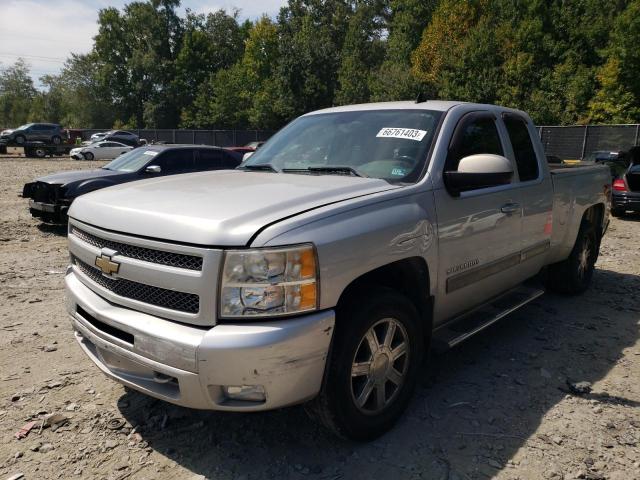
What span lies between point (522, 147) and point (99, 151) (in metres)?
32.2

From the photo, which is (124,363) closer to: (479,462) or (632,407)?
(479,462)

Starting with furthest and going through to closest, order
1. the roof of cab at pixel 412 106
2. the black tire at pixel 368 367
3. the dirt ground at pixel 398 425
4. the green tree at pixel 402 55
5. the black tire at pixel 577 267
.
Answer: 1. the green tree at pixel 402 55
2. the black tire at pixel 577 267
3. the roof of cab at pixel 412 106
4. the dirt ground at pixel 398 425
5. the black tire at pixel 368 367

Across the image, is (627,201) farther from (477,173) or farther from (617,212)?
(477,173)

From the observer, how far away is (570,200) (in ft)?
16.1

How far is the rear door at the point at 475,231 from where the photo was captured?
10.6 ft

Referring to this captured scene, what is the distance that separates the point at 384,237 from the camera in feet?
8.91

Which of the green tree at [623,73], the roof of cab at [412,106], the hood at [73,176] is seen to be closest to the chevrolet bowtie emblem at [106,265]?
the roof of cab at [412,106]

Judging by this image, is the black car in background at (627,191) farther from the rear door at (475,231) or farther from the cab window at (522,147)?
the rear door at (475,231)

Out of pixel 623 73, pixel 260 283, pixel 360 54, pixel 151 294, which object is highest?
pixel 360 54

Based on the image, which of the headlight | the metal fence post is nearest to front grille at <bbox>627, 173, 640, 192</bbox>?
the headlight

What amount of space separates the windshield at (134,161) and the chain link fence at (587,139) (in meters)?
18.3

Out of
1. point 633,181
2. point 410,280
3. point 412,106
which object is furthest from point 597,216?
point 633,181

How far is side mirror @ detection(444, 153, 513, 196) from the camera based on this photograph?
3.15 m

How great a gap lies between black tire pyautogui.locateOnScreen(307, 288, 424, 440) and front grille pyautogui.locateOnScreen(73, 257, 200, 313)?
2.41 ft
